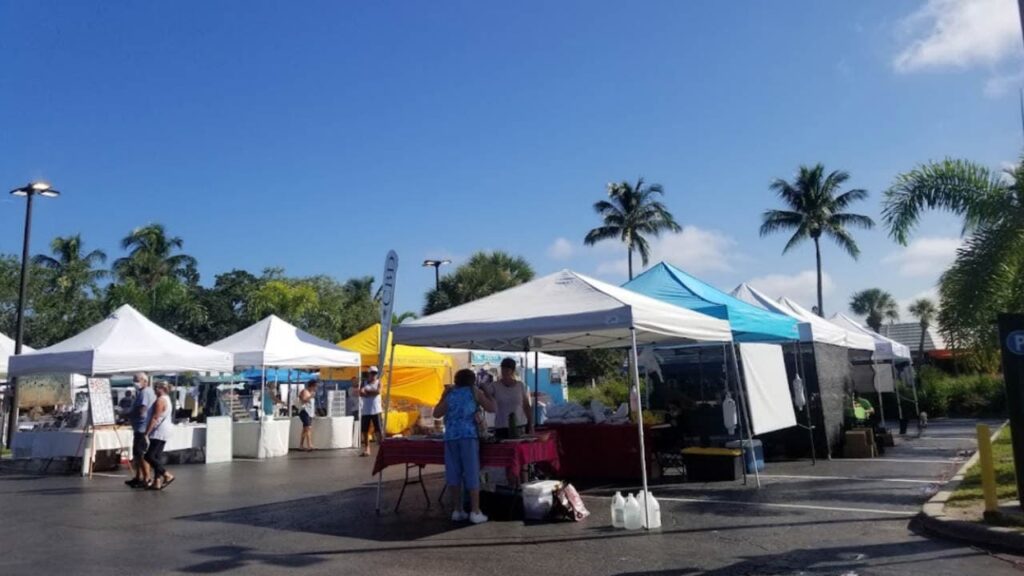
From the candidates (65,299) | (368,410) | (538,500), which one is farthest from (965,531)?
(65,299)

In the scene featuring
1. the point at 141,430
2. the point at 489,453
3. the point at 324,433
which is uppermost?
the point at 141,430

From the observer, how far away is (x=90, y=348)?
1414 cm

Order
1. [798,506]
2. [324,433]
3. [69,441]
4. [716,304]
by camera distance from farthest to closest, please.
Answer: [324,433]
[69,441]
[716,304]
[798,506]

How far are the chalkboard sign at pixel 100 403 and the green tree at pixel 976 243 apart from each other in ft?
44.2

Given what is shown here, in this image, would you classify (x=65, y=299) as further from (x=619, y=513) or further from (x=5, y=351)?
(x=619, y=513)

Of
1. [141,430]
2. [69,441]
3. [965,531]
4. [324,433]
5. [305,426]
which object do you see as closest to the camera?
[965,531]

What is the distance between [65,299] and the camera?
136ft

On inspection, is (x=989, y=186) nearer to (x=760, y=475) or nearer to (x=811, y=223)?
(x=760, y=475)

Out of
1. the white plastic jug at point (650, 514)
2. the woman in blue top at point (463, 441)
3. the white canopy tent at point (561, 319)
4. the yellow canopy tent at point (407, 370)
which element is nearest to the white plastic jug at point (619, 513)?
the white plastic jug at point (650, 514)

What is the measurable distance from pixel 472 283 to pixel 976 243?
24675mm

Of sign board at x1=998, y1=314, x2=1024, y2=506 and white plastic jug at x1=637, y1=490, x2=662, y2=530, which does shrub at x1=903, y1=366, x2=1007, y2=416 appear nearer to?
sign board at x1=998, y1=314, x2=1024, y2=506

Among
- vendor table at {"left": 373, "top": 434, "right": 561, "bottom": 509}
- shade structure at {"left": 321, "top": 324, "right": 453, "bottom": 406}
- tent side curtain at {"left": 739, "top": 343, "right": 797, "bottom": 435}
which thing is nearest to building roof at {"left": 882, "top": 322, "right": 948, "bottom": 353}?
shade structure at {"left": 321, "top": 324, "right": 453, "bottom": 406}

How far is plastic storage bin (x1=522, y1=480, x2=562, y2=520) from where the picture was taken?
8.20 meters

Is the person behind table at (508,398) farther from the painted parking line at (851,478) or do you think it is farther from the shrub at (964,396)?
the shrub at (964,396)
